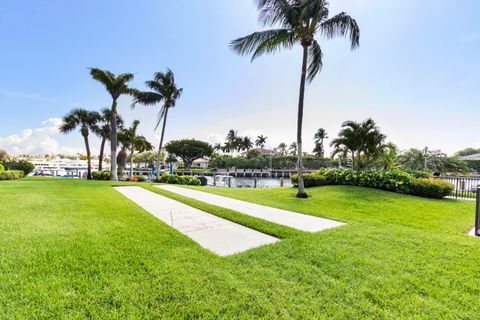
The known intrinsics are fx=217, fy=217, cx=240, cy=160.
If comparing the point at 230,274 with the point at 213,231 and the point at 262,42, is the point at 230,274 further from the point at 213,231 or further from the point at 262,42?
the point at 262,42

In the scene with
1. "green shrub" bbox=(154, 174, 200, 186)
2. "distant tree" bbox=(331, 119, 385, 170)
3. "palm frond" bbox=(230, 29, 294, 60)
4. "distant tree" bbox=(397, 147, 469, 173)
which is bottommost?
"green shrub" bbox=(154, 174, 200, 186)

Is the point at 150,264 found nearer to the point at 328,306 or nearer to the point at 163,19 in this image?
the point at 328,306

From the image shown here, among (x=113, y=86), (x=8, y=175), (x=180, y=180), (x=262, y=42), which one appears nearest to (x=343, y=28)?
(x=262, y=42)

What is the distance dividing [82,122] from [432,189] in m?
26.8

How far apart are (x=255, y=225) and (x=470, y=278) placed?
303 centimetres

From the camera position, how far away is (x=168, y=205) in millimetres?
6648

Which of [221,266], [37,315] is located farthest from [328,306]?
[37,315]

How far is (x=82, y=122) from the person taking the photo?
70.3 feet

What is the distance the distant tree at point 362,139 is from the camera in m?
12.7

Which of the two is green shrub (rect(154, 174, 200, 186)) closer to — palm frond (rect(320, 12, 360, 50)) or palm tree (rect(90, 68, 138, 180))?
palm tree (rect(90, 68, 138, 180))

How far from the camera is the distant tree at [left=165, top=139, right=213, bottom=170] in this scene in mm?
52469

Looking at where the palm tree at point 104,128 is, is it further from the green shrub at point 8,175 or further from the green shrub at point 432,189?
the green shrub at point 432,189

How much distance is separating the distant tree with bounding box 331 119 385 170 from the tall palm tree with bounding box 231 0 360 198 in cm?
520

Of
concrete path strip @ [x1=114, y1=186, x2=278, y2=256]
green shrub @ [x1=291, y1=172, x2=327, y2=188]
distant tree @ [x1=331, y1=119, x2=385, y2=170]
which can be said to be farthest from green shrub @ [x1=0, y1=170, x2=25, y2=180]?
distant tree @ [x1=331, y1=119, x2=385, y2=170]
